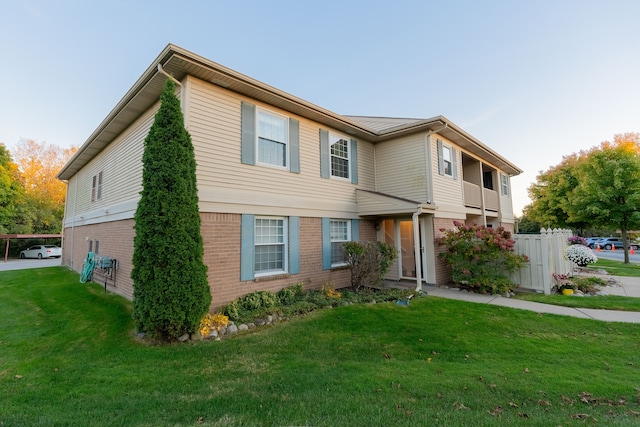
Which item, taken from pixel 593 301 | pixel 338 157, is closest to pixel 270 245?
pixel 338 157

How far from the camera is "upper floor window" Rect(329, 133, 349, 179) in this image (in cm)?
965

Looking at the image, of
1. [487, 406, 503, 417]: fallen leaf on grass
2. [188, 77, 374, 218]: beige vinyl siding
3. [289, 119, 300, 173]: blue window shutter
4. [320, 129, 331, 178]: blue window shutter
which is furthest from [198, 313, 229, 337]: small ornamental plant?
[320, 129, 331, 178]: blue window shutter

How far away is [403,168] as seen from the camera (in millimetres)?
10531

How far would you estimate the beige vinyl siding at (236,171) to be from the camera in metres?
6.37

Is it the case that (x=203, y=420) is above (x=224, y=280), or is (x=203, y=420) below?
below

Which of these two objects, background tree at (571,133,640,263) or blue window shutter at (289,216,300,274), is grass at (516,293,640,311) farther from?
background tree at (571,133,640,263)

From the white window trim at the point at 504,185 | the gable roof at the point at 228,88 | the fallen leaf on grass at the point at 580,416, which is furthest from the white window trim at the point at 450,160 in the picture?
the fallen leaf on grass at the point at 580,416

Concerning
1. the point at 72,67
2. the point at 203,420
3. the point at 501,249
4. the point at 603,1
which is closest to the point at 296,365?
the point at 203,420

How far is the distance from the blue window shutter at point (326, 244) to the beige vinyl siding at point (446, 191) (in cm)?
407

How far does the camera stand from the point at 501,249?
348 inches

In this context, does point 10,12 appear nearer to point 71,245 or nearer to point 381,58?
point 71,245

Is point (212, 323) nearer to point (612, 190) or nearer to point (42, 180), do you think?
point (612, 190)

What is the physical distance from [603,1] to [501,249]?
8508 millimetres

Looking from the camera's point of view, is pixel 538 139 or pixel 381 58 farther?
pixel 538 139
